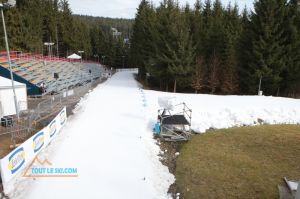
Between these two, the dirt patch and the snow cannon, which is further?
the snow cannon

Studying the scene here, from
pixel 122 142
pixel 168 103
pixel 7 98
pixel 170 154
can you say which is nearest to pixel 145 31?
pixel 168 103

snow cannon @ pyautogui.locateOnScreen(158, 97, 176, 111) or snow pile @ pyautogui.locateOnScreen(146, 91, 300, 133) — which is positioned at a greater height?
snow cannon @ pyautogui.locateOnScreen(158, 97, 176, 111)

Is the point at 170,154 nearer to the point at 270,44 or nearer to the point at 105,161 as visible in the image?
the point at 105,161

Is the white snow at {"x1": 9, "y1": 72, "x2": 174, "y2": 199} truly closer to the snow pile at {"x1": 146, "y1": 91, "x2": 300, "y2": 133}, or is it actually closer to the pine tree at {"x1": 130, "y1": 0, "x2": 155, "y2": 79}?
the snow pile at {"x1": 146, "y1": 91, "x2": 300, "y2": 133}

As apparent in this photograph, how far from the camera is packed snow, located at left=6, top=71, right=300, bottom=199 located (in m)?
10.0

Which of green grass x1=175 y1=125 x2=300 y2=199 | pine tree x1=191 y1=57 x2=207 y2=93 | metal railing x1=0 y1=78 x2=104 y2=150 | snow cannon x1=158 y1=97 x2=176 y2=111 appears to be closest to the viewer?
green grass x1=175 y1=125 x2=300 y2=199

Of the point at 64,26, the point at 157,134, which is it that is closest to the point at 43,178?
the point at 157,134

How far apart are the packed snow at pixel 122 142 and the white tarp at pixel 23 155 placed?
444 mm

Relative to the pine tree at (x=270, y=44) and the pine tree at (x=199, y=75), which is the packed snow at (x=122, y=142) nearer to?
the pine tree at (x=270, y=44)

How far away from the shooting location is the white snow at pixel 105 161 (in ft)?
32.3

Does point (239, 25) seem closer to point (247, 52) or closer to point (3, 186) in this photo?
point (247, 52)

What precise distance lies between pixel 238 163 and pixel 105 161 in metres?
6.72

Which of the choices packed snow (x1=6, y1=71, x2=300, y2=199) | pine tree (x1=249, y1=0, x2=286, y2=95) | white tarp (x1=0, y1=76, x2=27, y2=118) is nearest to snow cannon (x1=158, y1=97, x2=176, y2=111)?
packed snow (x1=6, y1=71, x2=300, y2=199)

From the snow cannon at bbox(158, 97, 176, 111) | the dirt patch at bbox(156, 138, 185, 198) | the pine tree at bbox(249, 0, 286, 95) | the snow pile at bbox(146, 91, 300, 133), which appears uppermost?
the pine tree at bbox(249, 0, 286, 95)
